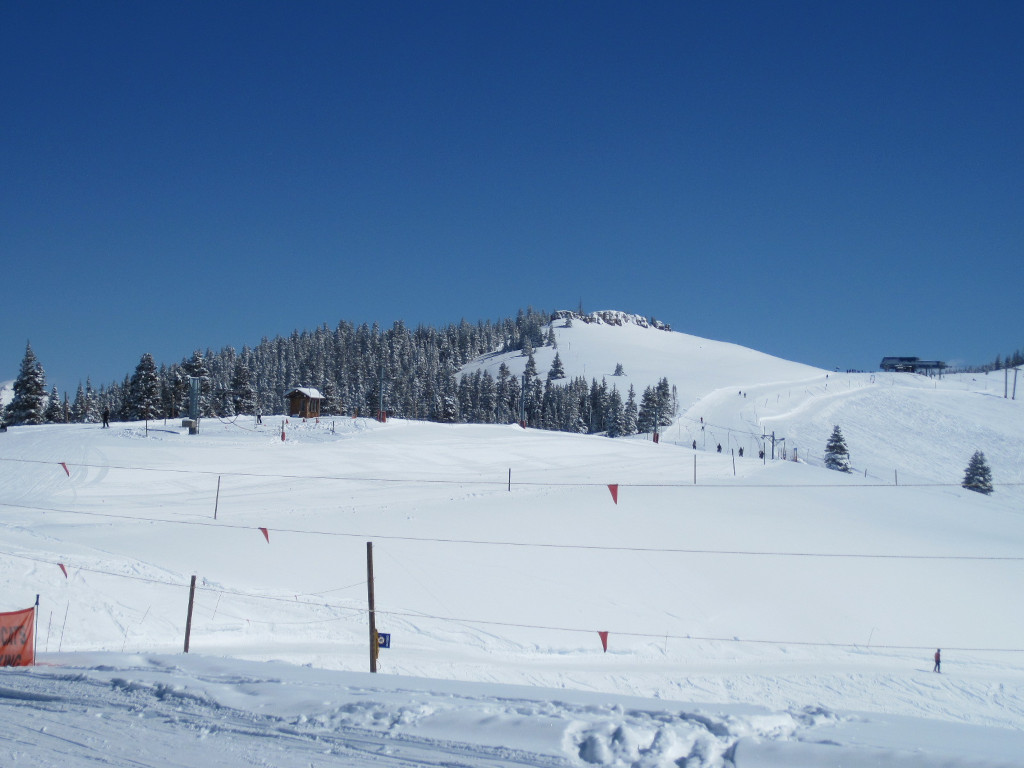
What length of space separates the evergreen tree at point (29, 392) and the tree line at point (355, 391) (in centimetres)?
8

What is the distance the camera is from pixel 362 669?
12500 mm

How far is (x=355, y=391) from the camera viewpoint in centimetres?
11256

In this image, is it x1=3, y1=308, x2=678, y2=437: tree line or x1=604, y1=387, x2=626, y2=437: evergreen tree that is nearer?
x1=3, y1=308, x2=678, y2=437: tree line

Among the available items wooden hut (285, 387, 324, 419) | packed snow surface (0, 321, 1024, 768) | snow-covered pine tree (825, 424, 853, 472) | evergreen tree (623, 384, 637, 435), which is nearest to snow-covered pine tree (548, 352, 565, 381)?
evergreen tree (623, 384, 637, 435)

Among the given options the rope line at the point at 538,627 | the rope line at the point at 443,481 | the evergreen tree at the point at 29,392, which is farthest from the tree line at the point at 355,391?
the rope line at the point at 538,627

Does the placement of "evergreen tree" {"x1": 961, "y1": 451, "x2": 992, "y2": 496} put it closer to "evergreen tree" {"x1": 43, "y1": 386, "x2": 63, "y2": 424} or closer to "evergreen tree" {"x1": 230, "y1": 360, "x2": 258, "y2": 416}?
"evergreen tree" {"x1": 230, "y1": 360, "x2": 258, "y2": 416}

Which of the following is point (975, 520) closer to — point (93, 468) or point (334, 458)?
point (334, 458)

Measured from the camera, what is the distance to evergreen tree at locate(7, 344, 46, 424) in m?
56.6

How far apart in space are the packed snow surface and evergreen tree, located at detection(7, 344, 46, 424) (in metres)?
16.2

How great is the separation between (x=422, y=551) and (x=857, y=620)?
12.3 m

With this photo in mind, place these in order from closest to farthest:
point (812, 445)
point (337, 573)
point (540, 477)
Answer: point (337, 573) < point (540, 477) < point (812, 445)

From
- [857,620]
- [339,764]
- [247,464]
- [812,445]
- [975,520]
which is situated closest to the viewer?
[339,764]

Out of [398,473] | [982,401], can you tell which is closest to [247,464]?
[398,473]

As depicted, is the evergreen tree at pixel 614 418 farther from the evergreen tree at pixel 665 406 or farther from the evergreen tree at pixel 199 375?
the evergreen tree at pixel 199 375
